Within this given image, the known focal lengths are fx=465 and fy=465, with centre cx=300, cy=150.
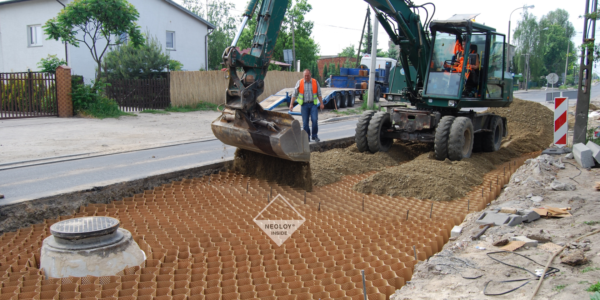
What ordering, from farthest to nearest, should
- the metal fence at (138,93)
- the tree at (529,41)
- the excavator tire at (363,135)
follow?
the tree at (529,41) → the metal fence at (138,93) → the excavator tire at (363,135)

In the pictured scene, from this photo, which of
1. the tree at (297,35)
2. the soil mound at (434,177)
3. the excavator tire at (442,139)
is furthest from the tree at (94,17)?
the tree at (297,35)

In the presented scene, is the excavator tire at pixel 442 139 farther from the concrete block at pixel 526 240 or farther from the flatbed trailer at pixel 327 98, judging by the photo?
the flatbed trailer at pixel 327 98

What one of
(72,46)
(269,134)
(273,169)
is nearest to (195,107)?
(72,46)

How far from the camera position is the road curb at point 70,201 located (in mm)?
5145

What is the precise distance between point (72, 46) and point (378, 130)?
58.1 feet

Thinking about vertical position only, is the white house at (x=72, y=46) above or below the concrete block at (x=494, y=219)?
above

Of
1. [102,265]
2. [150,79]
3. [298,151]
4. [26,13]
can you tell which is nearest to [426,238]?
[298,151]

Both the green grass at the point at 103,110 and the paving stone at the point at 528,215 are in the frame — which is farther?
the green grass at the point at 103,110

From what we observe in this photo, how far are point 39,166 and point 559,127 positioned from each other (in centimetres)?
998

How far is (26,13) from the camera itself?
23.3 m

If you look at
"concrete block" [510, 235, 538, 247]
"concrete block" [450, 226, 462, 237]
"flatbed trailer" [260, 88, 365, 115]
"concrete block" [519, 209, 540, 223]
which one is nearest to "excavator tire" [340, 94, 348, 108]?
"flatbed trailer" [260, 88, 365, 115]

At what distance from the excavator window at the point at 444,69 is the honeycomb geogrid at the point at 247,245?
2.86 meters

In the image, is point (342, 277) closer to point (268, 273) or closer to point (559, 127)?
point (268, 273)

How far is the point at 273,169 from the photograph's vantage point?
7.39 m
